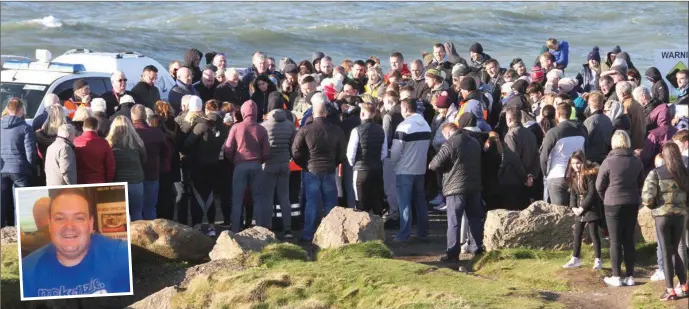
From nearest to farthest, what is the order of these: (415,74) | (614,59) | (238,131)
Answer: (238,131) → (415,74) → (614,59)

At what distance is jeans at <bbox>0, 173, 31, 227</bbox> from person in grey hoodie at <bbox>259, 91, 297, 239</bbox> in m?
2.67

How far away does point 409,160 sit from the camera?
14641 millimetres

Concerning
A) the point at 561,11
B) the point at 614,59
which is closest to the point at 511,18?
the point at 561,11

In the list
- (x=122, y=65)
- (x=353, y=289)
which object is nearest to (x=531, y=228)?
(x=353, y=289)

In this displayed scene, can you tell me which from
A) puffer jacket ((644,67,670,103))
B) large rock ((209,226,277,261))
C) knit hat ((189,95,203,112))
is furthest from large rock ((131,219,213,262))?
puffer jacket ((644,67,670,103))

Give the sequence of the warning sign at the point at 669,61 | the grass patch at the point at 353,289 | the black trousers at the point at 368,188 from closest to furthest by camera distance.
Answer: the grass patch at the point at 353,289 < the black trousers at the point at 368,188 < the warning sign at the point at 669,61

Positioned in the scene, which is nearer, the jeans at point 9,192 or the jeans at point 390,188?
the jeans at point 9,192

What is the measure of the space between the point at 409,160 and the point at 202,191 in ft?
8.30

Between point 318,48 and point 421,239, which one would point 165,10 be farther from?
point 421,239

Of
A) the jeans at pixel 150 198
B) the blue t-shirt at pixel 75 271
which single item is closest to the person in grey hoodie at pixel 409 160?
the jeans at pixel 150 198

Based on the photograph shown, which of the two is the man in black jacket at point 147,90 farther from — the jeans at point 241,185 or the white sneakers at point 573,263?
the white sneakers at point 573,263

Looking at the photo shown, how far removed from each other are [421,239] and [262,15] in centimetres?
3073

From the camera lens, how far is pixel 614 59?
21.6 metres

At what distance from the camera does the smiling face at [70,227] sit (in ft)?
36.2
